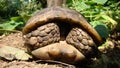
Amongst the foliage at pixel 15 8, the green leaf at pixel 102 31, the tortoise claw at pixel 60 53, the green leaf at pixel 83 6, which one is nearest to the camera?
the tortoise claw at pixel 60 53

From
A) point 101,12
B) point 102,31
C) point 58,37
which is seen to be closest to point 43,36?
point 58,37

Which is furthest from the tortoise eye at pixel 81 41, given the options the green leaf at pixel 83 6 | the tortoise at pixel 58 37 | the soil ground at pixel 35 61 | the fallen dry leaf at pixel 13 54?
the green leaf at pixel 83 6

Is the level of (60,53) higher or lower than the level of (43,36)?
lower

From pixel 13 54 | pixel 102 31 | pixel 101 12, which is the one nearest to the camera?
pixel 13 54

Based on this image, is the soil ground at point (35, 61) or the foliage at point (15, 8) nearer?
the soil ground at point (35, 61)

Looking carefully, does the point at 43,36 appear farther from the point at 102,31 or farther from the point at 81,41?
the point at 102,31

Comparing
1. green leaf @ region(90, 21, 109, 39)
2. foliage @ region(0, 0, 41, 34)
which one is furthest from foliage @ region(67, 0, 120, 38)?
foliage @ region(0, 0, 41, 34)

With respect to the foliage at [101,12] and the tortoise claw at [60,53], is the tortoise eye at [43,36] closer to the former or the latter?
the tortoise claw at [60,53]
